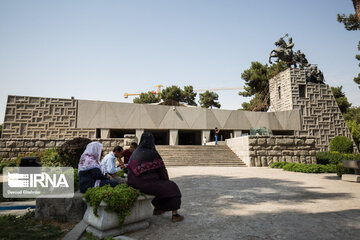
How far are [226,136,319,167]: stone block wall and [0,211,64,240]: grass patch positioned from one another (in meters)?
11.9

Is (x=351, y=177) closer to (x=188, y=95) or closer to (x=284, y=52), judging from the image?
(x=284, y=52)

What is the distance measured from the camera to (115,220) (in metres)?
2.91

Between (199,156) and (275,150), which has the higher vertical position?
(275,150)

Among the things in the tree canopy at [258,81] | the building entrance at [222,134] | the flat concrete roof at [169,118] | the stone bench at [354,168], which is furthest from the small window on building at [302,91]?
the stone bench at [354,168]

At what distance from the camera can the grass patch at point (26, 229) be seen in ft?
9.64

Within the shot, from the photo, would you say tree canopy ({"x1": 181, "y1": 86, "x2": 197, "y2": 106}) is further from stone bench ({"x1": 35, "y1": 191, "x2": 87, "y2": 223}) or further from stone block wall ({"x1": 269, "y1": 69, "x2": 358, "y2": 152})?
stone bench ({"x1": 35, "y1": 191, "x2": 87, "y2": 223})

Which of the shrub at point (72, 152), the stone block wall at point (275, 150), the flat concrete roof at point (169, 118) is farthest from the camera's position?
the flat concrete roof at point (169, 118)

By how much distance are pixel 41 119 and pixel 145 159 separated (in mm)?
16610

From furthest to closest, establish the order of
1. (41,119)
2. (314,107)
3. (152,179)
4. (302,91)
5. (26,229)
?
(302,91)
(314,107)
(41,119)
(152,179)
(26,229)

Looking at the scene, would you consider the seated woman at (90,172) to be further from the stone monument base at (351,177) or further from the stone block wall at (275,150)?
the stone block wall at (275,150)

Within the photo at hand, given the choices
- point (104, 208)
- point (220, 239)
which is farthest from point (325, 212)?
point (104, 208)

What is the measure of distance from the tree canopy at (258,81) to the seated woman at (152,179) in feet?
86.9

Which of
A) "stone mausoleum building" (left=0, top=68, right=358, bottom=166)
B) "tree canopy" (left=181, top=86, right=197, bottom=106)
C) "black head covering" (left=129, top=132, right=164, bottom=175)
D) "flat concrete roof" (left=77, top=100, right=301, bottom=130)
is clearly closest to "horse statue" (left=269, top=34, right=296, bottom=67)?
"stone mausoleum building" (left=0, top=68, right=358, bottom=166)


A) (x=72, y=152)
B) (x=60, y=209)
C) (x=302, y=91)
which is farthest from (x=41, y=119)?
(x=302, y=91)
